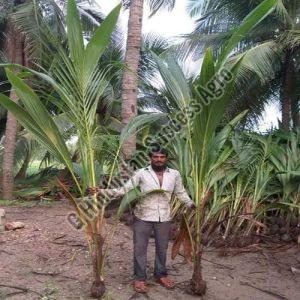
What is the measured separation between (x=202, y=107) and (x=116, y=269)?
91.1 inches

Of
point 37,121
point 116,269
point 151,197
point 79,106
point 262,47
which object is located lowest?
point 116,269

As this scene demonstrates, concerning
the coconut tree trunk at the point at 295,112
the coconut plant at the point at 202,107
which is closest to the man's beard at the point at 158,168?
the coconut plant at the point at 202,107

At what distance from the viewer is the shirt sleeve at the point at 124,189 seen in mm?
3821

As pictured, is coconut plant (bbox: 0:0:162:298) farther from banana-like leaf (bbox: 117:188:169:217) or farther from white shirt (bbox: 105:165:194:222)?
white shirt (bbox: 105:165:194:222)

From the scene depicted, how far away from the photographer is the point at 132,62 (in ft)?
24.2

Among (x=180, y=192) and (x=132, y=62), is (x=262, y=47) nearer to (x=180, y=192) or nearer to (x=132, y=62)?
(x=132, y=62)

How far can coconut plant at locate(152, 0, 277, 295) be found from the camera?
3.45 metres

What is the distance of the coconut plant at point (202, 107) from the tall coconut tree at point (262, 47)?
6.74 meters

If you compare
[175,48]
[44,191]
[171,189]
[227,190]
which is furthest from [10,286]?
[175,48]

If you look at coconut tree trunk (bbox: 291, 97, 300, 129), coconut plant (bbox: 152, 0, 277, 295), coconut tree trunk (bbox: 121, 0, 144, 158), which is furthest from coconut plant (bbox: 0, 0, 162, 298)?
coconut tree trunk (bbox: 291, 97, 300, 129)

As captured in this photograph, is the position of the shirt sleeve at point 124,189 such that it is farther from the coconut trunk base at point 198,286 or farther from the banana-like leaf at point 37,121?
the coconut trunk base at point 198,286

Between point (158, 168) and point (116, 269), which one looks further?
point (116, 269)

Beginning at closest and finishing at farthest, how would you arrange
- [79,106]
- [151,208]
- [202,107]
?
1. [202,107]
2. [79,106]
3. [151,208]

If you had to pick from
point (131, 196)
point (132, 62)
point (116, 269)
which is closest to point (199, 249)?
point (131, 196)
